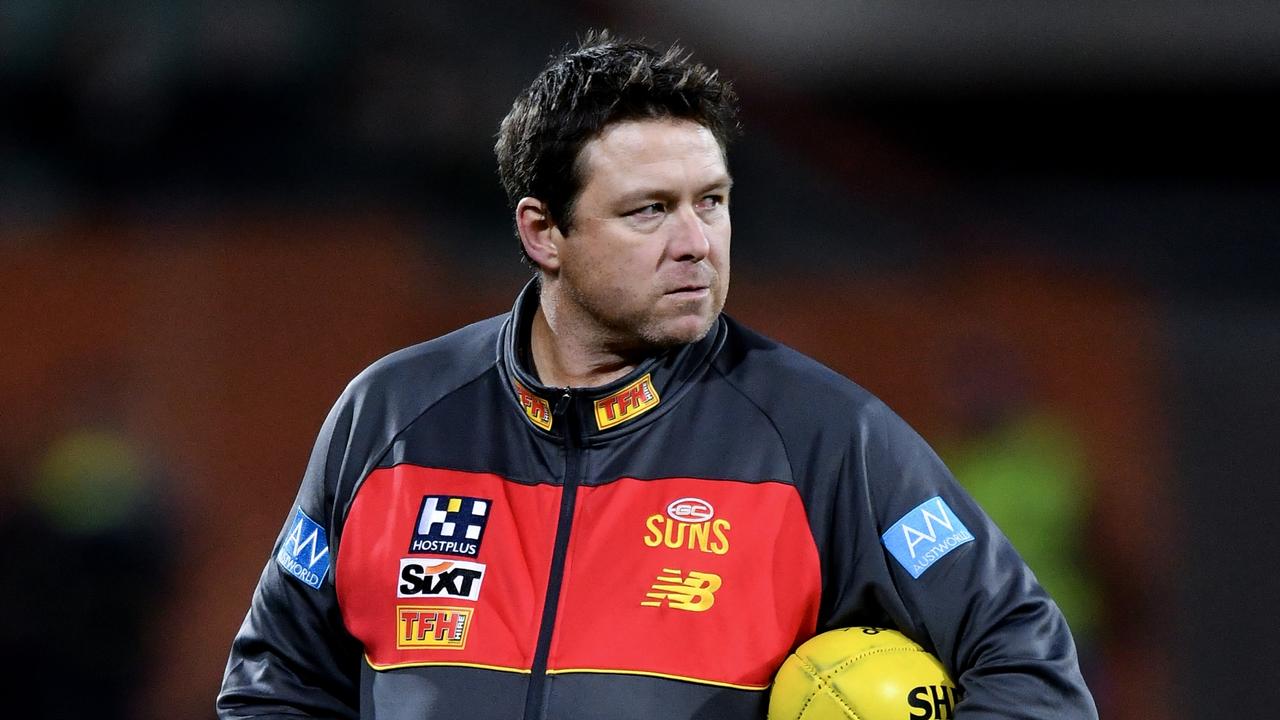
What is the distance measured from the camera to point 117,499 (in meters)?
7.04

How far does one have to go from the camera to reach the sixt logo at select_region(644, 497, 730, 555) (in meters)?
2.57

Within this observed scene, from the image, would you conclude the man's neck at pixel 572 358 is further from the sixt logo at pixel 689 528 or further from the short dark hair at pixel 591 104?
the sixt logo at pixel 689 528

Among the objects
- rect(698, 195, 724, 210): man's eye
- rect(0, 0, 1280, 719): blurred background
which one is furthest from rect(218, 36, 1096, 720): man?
rect(0, 0, 1280, 719): blurred background

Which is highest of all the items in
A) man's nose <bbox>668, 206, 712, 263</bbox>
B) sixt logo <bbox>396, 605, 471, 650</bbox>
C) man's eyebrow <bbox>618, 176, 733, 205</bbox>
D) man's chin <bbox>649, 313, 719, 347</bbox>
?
man's eyebrow <bbox>618, 176, 733, 205</bbox>

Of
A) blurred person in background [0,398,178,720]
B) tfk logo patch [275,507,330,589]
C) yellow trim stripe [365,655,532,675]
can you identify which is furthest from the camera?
blurred person in background [0,398,178,720]

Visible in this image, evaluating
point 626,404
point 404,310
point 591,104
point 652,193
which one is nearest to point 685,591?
point 626,404

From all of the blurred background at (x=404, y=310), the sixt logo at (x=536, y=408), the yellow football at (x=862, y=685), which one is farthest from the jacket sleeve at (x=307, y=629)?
the blurred background at (x=404, y=310)

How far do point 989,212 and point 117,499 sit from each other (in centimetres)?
414

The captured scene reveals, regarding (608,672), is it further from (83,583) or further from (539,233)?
(83,583)

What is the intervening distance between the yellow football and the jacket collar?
0.48m

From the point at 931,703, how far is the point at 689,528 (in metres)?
0.45

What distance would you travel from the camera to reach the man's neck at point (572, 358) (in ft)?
9.32

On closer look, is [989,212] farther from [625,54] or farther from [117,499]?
[625,54]

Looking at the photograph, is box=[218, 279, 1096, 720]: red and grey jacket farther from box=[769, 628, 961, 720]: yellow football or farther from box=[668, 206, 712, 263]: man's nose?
box=[668, 206, 712, 263]: man's nose
